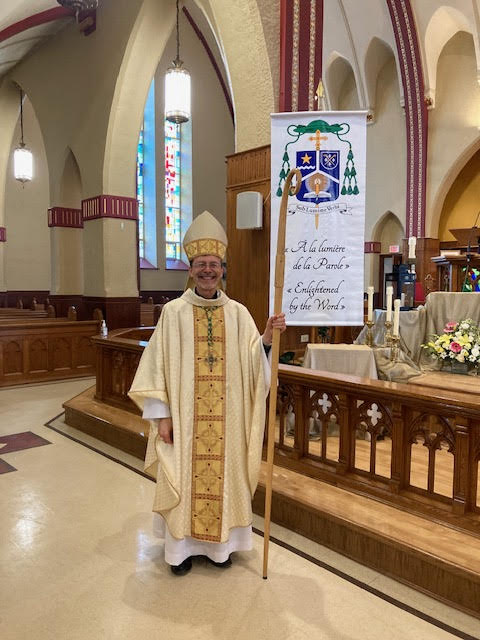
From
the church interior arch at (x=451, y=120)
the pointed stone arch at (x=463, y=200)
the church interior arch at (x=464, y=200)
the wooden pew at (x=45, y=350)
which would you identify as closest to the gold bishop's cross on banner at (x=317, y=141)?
the wooden pew at (x=45, y=350)

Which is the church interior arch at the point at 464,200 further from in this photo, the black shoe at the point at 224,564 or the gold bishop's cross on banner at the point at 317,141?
the black shoe at the point at 224,564

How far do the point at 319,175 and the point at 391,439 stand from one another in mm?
1533

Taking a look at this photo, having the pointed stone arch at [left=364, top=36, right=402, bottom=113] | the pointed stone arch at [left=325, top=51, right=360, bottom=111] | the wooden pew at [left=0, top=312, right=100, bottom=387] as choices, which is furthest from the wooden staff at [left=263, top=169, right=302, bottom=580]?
the pointed stone arch at [left=325, top=51, right=360, bottom=111]

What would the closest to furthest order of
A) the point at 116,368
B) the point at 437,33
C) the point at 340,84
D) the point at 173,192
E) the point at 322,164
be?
1. the point at 322,164
2. the point at 116,368
3. the point at 437,33
4. the point at 340,84
5. the point at 173,192

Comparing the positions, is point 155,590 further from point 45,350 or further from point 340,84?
point 340,84

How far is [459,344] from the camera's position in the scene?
13.7ft

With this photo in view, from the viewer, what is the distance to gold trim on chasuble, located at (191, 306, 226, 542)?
2.47m

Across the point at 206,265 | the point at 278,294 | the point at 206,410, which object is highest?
the point at 206,265

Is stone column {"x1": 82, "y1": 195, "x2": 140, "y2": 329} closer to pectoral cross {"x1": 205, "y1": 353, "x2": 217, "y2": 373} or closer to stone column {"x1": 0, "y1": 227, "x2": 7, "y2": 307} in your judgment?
stone column {"x1": 0, "y1": 227, "x2": 7, "y2": 307}

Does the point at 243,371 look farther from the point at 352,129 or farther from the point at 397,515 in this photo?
the point at 352,129

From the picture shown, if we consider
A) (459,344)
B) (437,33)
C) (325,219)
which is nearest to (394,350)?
(459,344)

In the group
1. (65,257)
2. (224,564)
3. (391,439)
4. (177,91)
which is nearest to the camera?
(224,564)

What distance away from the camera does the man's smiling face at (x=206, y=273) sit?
2.43 m

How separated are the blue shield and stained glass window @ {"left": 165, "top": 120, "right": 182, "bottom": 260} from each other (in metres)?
11.4
